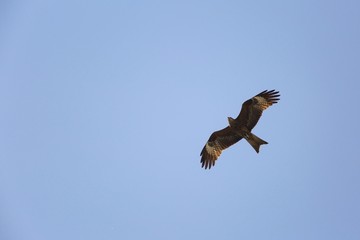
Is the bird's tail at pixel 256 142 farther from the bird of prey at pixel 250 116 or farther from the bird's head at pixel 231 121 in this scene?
the bird's head at pixel 231 121

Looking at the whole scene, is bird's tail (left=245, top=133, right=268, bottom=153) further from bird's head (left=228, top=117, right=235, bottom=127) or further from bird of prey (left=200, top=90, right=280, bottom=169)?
bird's head (left=228, top=117, right=235, bottom=127)

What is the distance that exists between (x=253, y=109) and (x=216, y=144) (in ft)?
6.22

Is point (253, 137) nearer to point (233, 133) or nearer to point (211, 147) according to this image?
point (233, 133)

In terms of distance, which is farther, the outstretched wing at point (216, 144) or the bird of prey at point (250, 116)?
the outstretched wing at point (216, 144)

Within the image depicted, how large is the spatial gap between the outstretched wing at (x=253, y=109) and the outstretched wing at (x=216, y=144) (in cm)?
72

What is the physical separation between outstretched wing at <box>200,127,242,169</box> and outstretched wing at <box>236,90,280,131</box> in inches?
28.3

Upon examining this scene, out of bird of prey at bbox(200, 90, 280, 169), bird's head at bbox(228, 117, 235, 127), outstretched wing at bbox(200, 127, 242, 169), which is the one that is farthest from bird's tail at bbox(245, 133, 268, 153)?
outstretched wing at bbox(200, 127, 242, 169)

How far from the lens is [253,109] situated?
13766mm

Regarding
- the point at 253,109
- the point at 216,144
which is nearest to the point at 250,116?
the point at 253,109

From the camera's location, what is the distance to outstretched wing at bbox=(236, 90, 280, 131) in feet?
45.0

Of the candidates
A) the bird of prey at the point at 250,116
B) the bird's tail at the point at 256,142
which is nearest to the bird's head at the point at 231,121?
the bird of prey at the point at 250,116

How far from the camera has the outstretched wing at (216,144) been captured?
1446 centimetres

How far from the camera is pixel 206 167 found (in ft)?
49.3

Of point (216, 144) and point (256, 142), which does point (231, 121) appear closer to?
point (256, 142)
